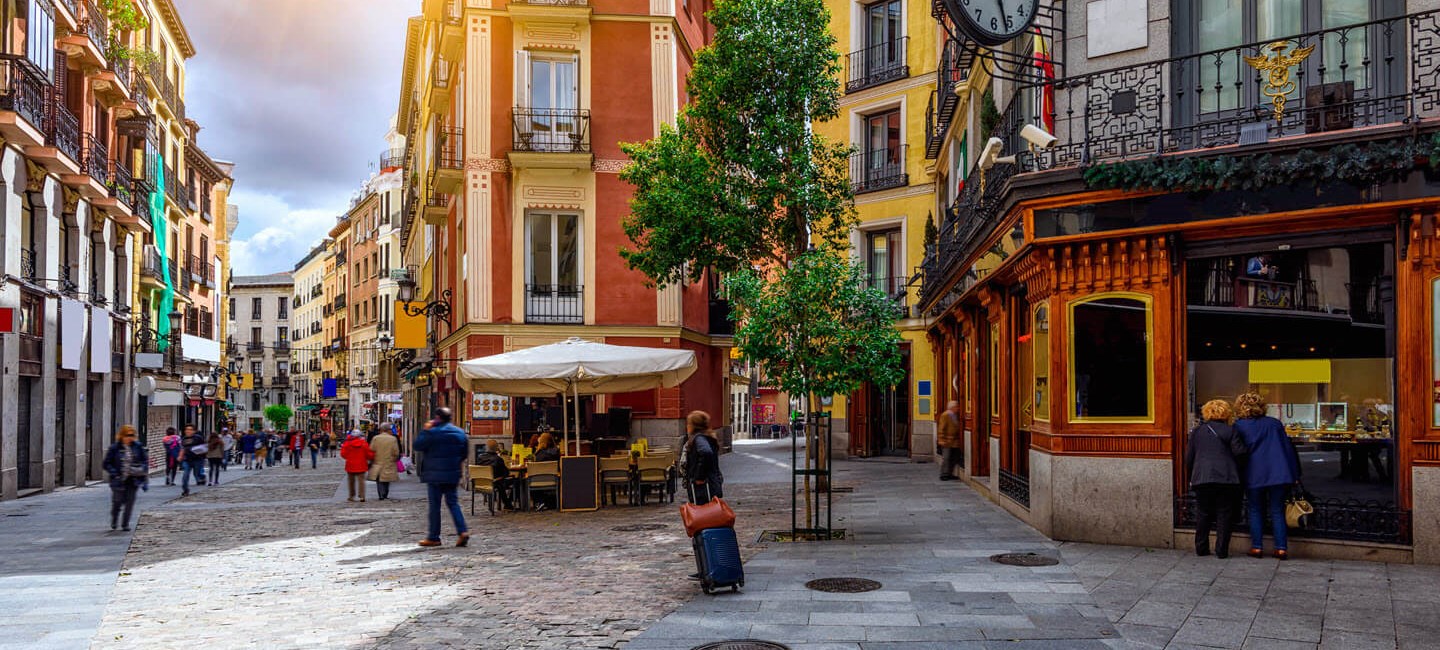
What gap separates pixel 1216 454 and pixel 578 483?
9.50m

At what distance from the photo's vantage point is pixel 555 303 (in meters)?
26.0

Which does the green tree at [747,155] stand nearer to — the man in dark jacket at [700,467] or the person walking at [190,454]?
the man in dark jacket at [700,467]

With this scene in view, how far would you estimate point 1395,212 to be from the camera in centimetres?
1004

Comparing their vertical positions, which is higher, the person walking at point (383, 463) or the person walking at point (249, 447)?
the person walking at point (383, 463)

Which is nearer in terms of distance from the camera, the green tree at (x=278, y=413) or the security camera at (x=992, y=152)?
the security camera at (x=992, y=152)

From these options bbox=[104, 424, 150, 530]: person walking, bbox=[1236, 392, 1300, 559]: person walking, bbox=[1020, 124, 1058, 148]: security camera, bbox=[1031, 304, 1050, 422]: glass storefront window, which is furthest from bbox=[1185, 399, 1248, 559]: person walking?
bbox=[104, 424, 150, 530]: person walking

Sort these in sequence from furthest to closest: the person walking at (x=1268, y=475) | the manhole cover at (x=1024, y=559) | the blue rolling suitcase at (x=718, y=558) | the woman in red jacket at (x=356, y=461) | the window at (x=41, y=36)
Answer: the window at (x=41, y=36), the woman in red jacket at (x=356, y=461), the manhole cover at (x=1024, y=559), the person walking at (x=1268, y=475), the blue rolling suitcase at (x=718, y=558)

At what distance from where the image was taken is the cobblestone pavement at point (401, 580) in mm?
8086

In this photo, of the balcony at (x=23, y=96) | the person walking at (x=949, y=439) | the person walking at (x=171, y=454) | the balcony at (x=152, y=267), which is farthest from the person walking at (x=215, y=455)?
the person walking at (x=949, y=439)

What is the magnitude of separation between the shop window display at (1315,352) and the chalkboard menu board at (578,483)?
8.92 metres

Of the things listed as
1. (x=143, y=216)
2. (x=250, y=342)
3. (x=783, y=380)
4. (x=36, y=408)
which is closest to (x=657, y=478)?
(x=783, y=380)

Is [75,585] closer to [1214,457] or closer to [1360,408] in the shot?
[1214,457]

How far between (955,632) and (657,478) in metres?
9.99

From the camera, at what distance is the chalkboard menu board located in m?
16.8
